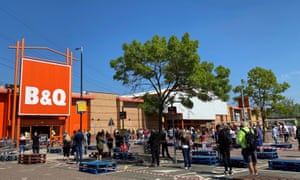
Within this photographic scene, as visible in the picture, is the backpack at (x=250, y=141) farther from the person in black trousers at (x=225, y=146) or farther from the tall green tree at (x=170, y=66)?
the tall green tree at (x=170, y=66)

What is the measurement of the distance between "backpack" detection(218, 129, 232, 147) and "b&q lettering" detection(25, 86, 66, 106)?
23.5 meters

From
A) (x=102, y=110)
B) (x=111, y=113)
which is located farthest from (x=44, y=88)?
(x=111, y=113)

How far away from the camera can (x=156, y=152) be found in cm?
1281

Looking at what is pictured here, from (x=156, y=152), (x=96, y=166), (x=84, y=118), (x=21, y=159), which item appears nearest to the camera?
(x=96, y=166)

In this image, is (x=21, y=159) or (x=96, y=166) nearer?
(x=96, y=166)

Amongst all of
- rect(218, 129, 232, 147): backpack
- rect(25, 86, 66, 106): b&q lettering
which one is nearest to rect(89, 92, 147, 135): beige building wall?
rect(25, 86, 66, 106): b&q lettering

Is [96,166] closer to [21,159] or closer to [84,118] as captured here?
[21,159]

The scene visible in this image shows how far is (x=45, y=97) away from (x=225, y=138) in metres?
24.1

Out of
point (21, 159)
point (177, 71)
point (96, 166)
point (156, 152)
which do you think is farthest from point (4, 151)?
point (177, 71)

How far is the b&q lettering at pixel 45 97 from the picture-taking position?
2799cm

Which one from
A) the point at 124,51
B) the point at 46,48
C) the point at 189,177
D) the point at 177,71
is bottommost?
the point at 189,177

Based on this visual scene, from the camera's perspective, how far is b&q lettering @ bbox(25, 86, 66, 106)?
28.0 meters

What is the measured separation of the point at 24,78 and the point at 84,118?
34.6ft

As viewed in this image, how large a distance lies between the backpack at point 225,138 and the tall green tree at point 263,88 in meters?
24.5
